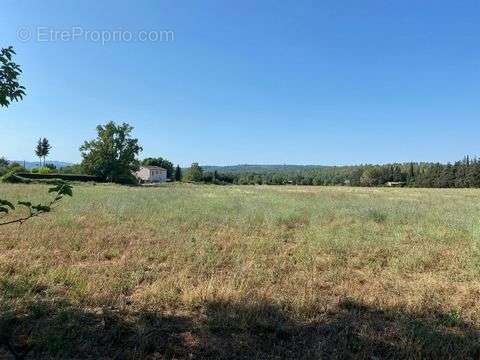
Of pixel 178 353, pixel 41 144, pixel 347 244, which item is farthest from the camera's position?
pixel 41 144

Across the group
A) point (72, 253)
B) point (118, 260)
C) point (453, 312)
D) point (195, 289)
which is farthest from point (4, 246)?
point (453, 312)

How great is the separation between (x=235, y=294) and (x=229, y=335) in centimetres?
121

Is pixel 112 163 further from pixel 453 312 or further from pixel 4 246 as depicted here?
pixel 453 312

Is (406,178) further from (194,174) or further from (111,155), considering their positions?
(111,155)

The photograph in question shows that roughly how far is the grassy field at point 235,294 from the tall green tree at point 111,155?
197 feet

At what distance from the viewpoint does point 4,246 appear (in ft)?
29.7

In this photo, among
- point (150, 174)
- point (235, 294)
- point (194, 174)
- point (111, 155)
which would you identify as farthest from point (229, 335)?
point (194, 174)

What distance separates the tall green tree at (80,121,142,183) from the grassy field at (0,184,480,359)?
60105 mm

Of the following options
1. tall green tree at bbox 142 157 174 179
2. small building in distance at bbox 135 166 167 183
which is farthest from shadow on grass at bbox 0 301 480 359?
tall green tree at bbox 142 157 174 179

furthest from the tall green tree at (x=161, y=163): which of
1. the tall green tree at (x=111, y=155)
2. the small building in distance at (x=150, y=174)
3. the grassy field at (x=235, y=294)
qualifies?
the grassy field at (x=235, y=294)

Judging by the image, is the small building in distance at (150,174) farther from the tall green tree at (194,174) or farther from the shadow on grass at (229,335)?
the shadow on grass at (229,335)

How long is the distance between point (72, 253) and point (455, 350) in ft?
23.9

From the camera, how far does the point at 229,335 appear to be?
4.38m

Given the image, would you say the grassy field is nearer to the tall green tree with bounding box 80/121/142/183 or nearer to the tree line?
the tall green tree with bounding box 80/121/142/183
